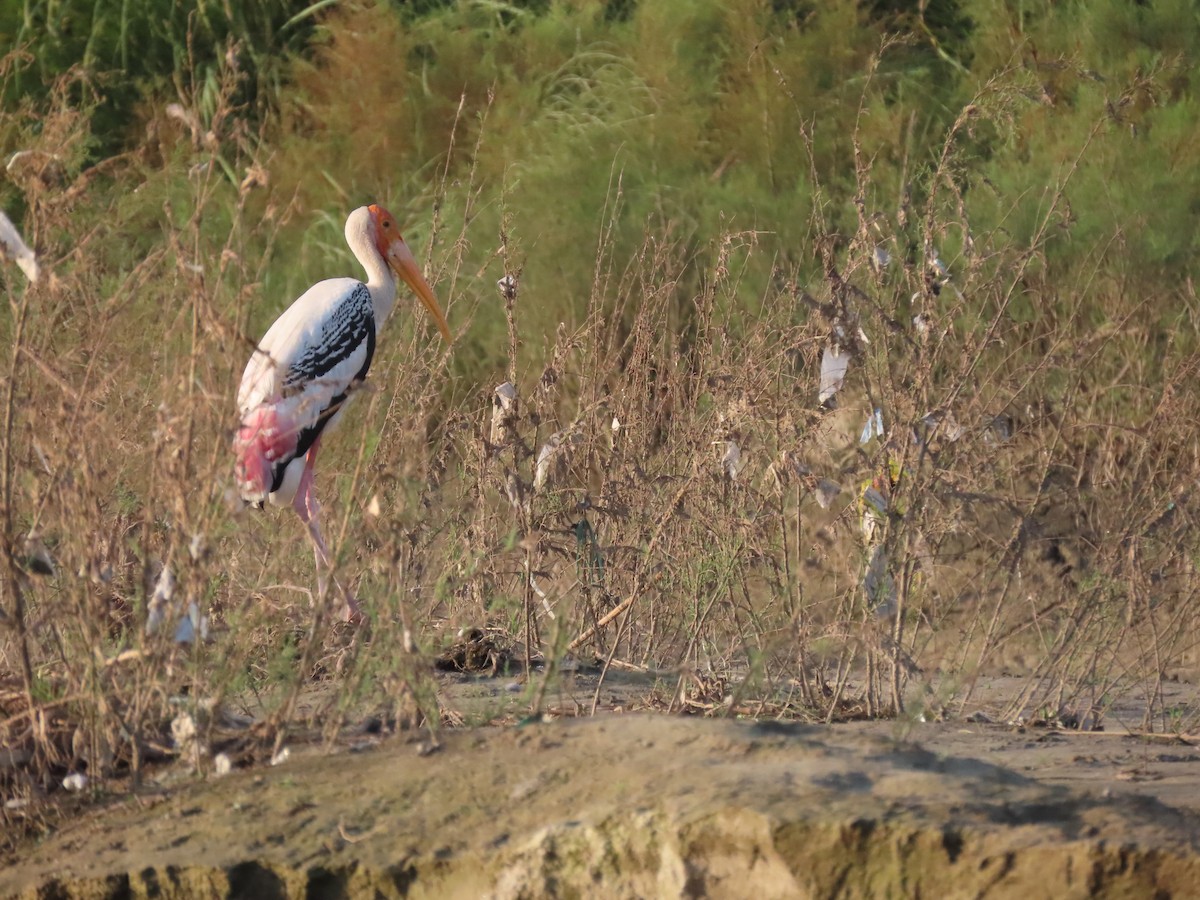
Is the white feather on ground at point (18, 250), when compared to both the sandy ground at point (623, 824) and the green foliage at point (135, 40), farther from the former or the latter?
the green foliage at point (135, 40)

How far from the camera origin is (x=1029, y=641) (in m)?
6.23

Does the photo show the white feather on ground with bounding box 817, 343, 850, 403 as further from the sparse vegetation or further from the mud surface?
the mud surface

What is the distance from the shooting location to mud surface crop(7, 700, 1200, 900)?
276cm

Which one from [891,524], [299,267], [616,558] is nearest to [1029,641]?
[616,558]

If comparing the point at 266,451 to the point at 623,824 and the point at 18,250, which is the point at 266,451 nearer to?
the point at 18,250

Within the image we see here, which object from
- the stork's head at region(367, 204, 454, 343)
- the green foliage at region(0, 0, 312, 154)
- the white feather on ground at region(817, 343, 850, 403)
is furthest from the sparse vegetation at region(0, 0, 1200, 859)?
the green foliage at region(0, 0, 312, 154)

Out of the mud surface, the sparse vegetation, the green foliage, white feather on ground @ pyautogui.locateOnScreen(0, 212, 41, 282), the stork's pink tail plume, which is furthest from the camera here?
the green foliage

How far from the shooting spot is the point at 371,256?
6.40m

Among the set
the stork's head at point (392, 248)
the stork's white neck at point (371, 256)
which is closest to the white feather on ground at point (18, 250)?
the stork's white neck at point (371, 256)

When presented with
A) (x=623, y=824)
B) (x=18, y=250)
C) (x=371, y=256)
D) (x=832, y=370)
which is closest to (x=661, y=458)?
(x=832, y=370)

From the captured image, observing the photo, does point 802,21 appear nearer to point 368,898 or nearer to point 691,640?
point 691,640

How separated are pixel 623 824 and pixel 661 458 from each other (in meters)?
2.16

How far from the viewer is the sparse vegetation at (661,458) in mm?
3287

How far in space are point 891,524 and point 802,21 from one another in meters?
6.87
